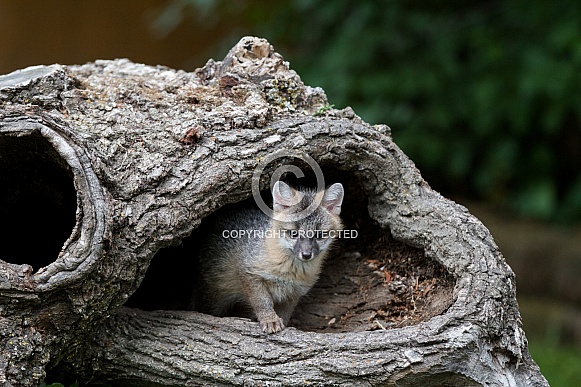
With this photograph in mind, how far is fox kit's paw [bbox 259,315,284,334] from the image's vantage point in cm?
439

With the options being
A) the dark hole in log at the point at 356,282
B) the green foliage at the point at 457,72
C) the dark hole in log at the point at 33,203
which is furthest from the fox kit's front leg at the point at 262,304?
the green foliage at the point at 457,72

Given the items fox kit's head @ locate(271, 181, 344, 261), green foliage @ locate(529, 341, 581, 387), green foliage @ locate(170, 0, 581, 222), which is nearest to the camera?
fox kit's head @ locate(271, 181, 344, 261)

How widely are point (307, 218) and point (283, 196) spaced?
0.23m

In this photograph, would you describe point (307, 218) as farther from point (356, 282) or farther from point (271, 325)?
point (271, 325)

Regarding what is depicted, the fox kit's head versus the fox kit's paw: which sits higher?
the fox kit's head

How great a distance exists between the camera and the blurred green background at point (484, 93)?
8.05m

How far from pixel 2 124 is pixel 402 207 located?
7.93ft

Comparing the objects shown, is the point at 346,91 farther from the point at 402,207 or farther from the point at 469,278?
the point at 469,278

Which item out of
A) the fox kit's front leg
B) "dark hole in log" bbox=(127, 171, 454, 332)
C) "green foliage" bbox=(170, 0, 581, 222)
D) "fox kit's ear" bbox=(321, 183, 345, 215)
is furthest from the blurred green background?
the fox kit's front leg

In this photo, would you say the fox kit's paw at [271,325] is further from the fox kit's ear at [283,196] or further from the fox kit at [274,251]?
the fox kit's ear at [283,196]

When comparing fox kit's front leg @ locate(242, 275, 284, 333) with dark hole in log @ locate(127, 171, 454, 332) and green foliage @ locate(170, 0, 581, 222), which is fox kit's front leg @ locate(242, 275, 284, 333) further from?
green foliage @ locate(170, 0, 581, 222)

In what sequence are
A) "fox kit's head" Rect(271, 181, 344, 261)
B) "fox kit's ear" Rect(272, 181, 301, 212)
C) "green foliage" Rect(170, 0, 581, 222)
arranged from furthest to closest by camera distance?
"green foliage" Rect(170, 0, 581, 222) < "fox kit's head" Rect(271, 181, 344, 261) < "fox kit's ear" Rect(272, 181, 301, 212)

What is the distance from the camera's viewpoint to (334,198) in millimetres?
4891

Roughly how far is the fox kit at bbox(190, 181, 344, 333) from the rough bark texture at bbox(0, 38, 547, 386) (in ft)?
0.98
